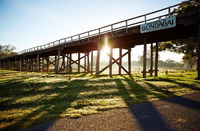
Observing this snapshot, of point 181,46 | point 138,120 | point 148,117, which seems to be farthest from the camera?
point 181,46

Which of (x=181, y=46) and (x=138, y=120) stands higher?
(x=181, y=46)

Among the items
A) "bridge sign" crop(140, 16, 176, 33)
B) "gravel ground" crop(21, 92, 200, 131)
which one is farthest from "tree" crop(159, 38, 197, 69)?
"gravel ground" crop(21, 92, 200, 131)

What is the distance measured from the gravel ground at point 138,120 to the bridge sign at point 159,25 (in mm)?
7870

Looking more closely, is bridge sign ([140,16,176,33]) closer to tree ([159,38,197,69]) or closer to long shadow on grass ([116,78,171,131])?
long shadow on grass ([116,78,171,131])

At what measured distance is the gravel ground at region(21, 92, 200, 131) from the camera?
353 cm

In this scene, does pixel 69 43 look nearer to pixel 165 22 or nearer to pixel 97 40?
pixel 97 40

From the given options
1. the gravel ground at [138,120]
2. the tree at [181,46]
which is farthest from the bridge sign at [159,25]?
the tree at [181,46]

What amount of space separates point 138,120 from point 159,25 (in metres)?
9.83

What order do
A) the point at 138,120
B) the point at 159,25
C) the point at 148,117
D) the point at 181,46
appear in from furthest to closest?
1. the point at 181,46
2. the point at 159,25
3. the point at 148,117
4. the point at 138,120

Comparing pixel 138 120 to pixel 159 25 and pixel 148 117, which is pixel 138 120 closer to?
pixel 148 117

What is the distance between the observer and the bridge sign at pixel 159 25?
11098 mm

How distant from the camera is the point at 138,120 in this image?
13.1 ft

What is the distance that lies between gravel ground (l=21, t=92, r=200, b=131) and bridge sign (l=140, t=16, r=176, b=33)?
7.87 metres

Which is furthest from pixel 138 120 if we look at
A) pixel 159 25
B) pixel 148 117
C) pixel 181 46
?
pixel 181 46
